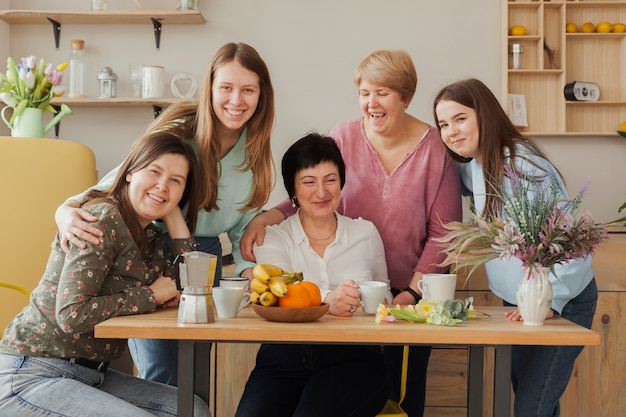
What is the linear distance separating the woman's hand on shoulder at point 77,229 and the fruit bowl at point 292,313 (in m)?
0.43

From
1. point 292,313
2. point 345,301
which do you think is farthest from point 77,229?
point 345,301

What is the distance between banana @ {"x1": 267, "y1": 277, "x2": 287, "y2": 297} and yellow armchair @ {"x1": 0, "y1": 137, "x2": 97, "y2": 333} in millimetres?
1190

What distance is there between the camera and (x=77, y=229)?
1805 mm

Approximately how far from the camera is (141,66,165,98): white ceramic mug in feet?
13.0

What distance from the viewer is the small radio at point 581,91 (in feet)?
13.1

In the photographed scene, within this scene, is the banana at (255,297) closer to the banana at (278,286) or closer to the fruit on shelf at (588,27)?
the banana at (278,286)

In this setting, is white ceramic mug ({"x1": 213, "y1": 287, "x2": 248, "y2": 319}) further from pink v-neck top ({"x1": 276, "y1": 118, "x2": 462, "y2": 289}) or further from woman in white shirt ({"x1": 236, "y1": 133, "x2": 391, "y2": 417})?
pink v-neck top ({"x1": 276, "y1": 118, "x2": 462, "y2": 289})

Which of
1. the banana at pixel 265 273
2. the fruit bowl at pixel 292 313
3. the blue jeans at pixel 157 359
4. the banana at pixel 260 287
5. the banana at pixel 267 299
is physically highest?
the banana at pixel 265 273

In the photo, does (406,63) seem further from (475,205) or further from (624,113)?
(624,113)

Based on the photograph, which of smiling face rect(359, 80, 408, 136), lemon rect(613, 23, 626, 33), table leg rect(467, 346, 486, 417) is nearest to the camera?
table leg rect(467, 346, 486, 417)

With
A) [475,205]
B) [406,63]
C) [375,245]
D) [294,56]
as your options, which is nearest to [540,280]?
[475,205]

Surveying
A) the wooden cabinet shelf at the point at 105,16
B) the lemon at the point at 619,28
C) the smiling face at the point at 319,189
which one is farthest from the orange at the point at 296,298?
the lemon at the point at 619,28

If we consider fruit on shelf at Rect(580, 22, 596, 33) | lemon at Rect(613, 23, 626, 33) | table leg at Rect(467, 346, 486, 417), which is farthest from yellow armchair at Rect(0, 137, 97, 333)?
lemon at Rect(613, 23, 626, 33)

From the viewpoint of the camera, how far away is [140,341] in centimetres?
224
